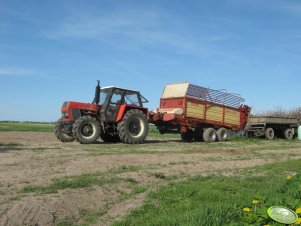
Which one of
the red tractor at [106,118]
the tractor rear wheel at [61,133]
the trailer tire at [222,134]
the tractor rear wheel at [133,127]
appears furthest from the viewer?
the trailer tire at [222,134]

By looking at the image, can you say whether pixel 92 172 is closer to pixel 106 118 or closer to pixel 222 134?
pixel 106 118

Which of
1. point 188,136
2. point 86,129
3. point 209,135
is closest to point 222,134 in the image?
point 209,135

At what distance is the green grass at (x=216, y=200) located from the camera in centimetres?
534

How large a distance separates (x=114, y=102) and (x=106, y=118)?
2.46 ft

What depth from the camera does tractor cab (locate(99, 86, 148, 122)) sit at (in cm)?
1756

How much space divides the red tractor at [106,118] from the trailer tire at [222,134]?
5.07m

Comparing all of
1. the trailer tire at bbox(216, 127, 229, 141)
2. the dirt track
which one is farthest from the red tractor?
the trailer tire at bbox(216, 127, 229, 141)

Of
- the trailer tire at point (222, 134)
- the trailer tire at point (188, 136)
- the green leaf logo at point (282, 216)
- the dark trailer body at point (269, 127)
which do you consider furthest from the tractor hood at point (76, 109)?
the green leaf logo at point (282, 216)

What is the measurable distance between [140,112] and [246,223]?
44.3ft

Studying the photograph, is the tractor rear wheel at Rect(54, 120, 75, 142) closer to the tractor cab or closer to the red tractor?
the red tractor

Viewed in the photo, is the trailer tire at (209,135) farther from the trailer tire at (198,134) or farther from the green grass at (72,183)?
the green grass at (72,183)

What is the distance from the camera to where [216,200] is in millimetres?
7383

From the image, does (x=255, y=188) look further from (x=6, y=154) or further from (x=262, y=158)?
(x=6, y=154)

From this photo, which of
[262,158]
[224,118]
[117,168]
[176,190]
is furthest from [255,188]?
[224,118]
